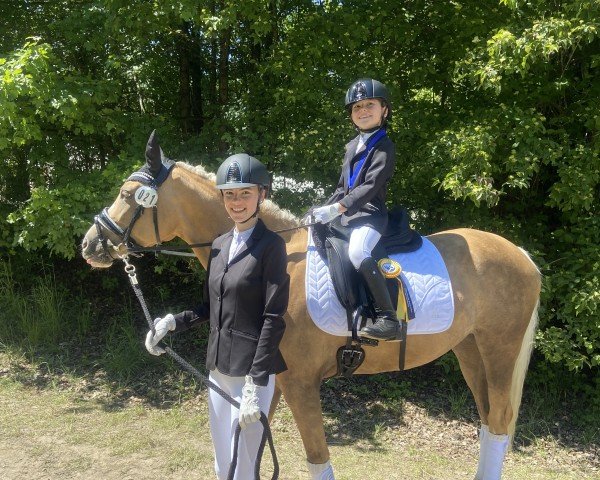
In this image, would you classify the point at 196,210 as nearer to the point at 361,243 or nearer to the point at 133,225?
the point at 133,225

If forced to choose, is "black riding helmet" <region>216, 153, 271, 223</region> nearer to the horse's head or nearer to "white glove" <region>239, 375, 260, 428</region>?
the horse's head

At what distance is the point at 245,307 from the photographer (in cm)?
248

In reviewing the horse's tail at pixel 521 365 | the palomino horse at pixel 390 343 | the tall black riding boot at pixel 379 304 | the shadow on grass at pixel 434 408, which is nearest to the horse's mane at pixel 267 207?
the palomino horse at pixel 390 343

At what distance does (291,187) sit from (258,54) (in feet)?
6.81

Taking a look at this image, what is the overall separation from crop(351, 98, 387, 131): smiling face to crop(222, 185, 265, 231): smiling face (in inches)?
41.0

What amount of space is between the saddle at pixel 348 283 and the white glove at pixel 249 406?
2.96 feet

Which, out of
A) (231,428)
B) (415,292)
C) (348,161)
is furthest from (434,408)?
(231,428)

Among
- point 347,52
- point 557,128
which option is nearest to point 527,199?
point 557,128

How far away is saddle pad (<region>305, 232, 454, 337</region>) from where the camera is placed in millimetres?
3029

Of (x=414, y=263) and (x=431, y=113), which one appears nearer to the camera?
(x=414, y=263)

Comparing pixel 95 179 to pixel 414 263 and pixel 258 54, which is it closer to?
pixel 258 54

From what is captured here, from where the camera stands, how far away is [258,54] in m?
6.75

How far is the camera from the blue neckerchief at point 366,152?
10.5ft

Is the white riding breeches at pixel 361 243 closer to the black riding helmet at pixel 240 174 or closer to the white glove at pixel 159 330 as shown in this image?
the black riding helmet at pixel 240 174
